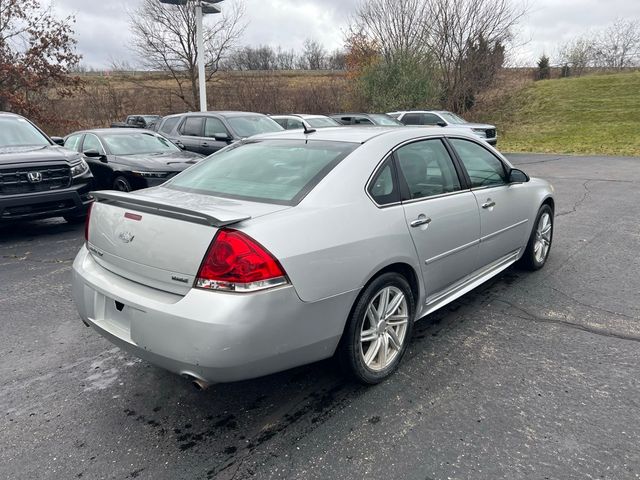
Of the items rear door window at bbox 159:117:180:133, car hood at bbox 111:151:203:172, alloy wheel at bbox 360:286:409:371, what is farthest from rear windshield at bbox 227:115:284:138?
alloy wheel at bbox 360:286:409:371

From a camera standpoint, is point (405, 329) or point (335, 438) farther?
point (405, 329)

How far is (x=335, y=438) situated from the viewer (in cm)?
244

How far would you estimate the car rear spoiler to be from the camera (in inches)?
91.0

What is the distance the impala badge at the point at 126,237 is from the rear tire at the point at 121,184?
17.7 ft

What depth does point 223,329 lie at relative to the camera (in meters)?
2.18

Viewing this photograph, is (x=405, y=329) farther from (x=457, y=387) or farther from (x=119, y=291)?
(x=119, y=291)

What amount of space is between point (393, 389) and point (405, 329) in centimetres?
41

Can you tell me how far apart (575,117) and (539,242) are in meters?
27.0

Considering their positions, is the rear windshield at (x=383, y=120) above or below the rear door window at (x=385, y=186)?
above

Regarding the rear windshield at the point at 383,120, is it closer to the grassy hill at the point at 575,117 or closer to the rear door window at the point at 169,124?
the rear door window at the point at 169,124

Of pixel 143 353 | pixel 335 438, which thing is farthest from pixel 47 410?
pixel 335 438

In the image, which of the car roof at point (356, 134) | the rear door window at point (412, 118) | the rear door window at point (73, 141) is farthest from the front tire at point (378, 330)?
the rear door window at point (412, 118)

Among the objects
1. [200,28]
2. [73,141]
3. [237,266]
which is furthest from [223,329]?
[200,28]

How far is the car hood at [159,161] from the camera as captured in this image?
7.61m
